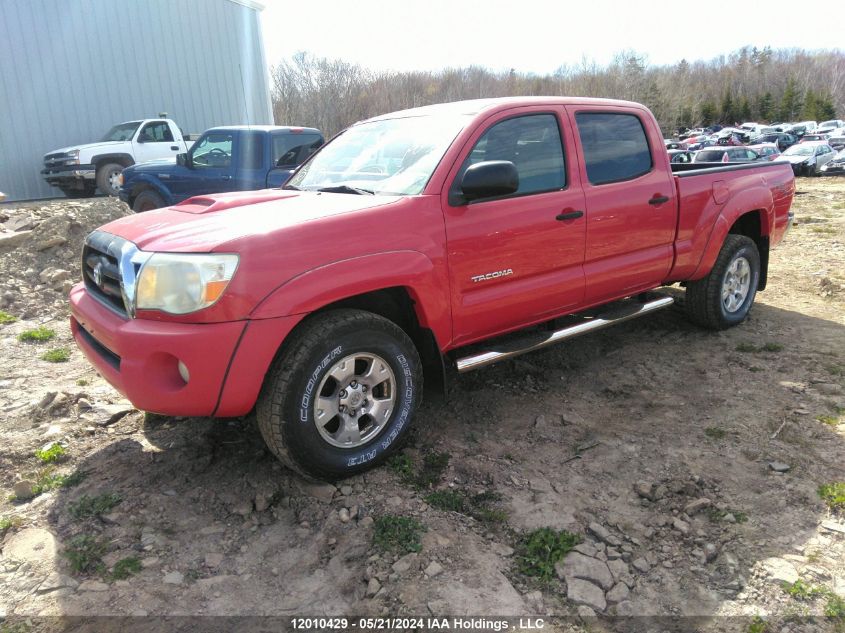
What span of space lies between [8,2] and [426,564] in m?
17.9

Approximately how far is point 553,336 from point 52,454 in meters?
3.11

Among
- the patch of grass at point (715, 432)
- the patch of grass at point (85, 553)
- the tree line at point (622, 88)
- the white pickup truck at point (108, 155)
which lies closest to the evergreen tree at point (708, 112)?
the tree line at point (622, 88)

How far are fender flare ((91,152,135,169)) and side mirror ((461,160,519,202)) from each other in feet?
42.7

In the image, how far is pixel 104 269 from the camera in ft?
10.9

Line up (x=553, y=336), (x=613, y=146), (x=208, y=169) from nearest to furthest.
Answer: (x=553, y=336) < (x=613, y=146) < (x=208, y=169)

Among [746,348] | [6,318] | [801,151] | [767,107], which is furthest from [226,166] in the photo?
[767,107]

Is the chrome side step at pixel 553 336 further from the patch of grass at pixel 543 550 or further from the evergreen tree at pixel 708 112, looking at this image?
the evergreen tree at pixel 708 112

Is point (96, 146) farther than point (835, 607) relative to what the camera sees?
Yes

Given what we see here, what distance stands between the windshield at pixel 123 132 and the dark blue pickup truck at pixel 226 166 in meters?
4.92

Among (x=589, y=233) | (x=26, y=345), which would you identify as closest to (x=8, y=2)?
(x=26, y=345)

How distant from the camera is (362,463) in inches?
130

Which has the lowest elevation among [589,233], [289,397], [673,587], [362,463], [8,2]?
[673,587]

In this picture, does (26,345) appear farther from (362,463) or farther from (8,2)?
(8,2)

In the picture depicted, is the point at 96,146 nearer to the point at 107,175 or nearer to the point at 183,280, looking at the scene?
the point at 107,175
